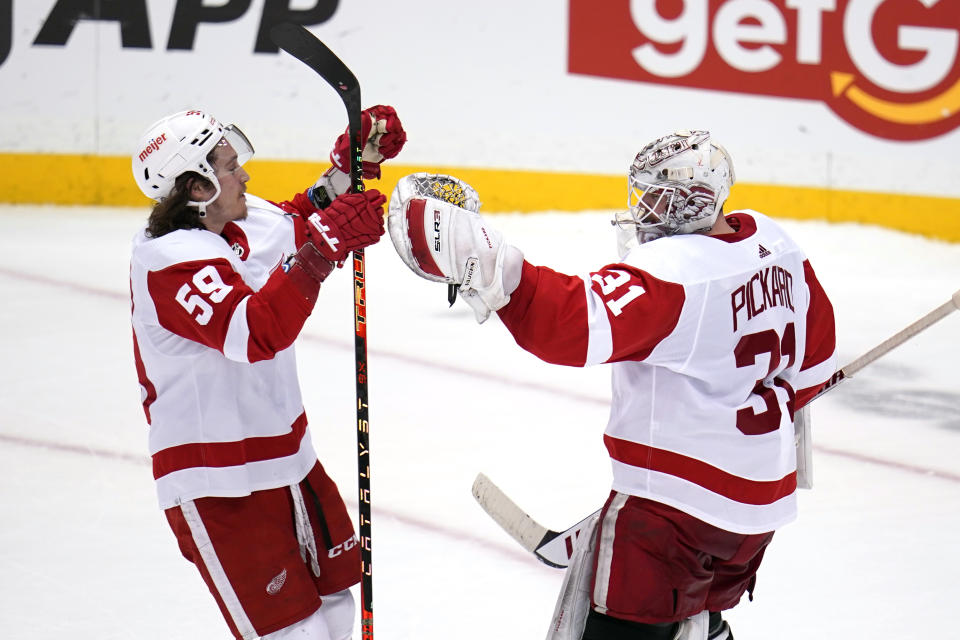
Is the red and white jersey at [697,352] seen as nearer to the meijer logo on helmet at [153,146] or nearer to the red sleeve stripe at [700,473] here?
the red sleeve stripe at [700,473]

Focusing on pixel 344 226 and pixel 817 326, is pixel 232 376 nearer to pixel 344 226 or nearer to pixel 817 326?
pixel 344 226

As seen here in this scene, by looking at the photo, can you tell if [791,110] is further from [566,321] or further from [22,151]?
[566,321]

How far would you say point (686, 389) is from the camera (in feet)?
6.10

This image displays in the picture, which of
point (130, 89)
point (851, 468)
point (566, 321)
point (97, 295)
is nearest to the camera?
point (566, 321)

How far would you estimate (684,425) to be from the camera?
1877 millimetres

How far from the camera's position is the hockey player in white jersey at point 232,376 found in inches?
73.8

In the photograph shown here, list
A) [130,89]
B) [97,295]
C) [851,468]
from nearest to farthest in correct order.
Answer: [851,468] → [97,295] → [130,89]

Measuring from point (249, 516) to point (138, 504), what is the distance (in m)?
1.37

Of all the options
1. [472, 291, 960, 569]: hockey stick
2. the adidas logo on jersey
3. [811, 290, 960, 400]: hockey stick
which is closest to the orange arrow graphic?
[811, 290, 960, 400]: hockey stick

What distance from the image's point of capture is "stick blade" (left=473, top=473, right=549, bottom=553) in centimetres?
230

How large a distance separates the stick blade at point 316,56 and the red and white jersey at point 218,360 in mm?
316

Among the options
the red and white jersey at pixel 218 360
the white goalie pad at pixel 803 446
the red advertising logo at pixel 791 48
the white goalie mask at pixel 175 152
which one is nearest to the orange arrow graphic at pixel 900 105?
Answer: the red advertising logo at pixel 791 48

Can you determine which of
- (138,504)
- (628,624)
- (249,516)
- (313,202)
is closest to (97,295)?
(138,504)

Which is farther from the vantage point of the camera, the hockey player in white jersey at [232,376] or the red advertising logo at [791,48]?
the red advertising logo at [791,48]
